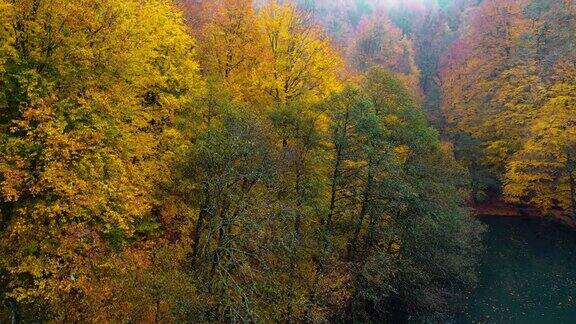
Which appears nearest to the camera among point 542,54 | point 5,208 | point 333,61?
point 5,208

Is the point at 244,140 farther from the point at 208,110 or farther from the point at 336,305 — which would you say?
the point at 336,305

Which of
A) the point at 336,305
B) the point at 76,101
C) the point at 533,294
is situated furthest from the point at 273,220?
the point at 533,294

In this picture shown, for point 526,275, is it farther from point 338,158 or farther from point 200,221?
point 200,221

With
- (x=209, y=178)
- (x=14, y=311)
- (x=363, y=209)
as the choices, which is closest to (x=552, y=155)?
(x=363, y=209)

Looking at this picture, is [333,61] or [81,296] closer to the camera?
[81,296]

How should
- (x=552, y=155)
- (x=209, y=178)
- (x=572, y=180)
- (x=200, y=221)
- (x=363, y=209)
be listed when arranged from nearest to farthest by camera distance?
(x=209, y=178) → (x=200, y=221) → (x=363, y=209) → (x=572, y=180) → (x=552, y=155)

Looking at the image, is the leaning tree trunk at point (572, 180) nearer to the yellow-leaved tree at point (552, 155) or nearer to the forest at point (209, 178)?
the yellow-leaved tree at point (552, 155)

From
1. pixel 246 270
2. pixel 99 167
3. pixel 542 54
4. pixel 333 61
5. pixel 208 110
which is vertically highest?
pixel 542 54
